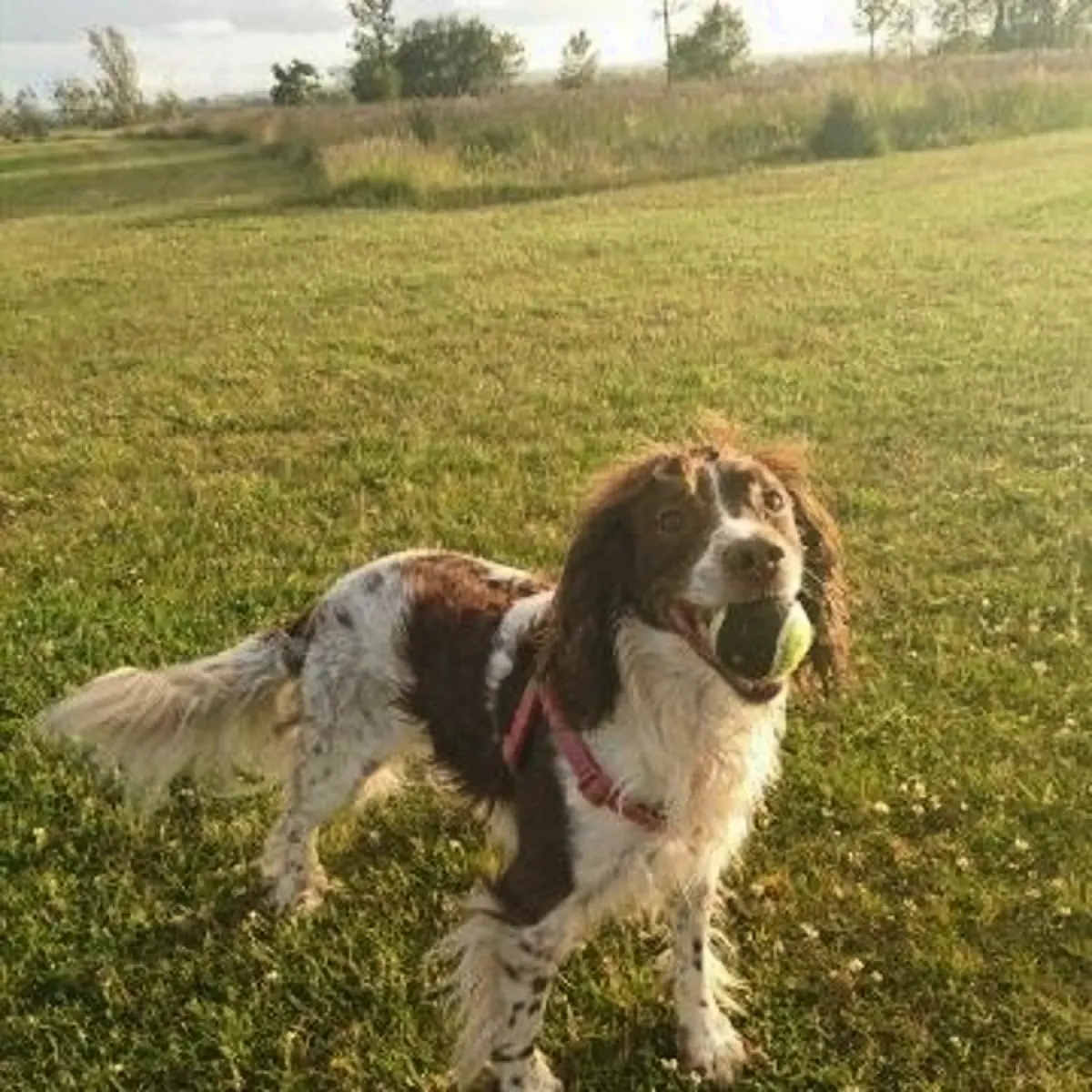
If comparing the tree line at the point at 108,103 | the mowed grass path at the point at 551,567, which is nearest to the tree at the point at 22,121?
the tree line at the point at 108,103

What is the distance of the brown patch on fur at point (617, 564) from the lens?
3.61 metres

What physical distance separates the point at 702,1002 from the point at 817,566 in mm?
1472

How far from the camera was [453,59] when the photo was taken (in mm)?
71562

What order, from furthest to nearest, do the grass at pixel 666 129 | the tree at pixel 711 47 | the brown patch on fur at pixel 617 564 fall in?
the tree at pixel 711 47 → the grass at pixel 666 129 → the brown patch on fur at pixel 617 564

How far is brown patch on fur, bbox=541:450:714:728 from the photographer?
3607 millimetres

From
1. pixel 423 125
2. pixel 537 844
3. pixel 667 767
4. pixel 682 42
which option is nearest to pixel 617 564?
pixel 667 767

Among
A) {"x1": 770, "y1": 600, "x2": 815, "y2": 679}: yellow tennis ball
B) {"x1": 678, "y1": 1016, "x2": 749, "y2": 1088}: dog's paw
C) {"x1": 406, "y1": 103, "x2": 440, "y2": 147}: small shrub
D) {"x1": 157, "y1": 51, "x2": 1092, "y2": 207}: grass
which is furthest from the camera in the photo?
{"x1": 406, "y1": 103, "x2": 440, "y2": 147}: small shrub

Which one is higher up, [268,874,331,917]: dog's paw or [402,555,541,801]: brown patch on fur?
[402,555,541,801]: brown patch on fur

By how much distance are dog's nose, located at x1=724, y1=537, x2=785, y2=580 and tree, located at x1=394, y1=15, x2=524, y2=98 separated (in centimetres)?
7014

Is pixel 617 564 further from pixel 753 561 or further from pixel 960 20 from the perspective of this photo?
pixel 960 20

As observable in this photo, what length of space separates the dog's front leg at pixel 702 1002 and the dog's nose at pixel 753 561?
52.0 inches

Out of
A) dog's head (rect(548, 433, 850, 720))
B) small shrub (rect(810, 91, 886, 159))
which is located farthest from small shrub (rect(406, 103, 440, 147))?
dog's head (rect(548, 433, 850, 720))

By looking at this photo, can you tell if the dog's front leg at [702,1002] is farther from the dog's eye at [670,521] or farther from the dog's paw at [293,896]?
the dog's paw at [293,896]

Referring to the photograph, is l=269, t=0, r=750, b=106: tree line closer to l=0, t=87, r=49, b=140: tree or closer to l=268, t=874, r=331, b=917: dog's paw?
l=0, t=87, r=49, b=140: tree
